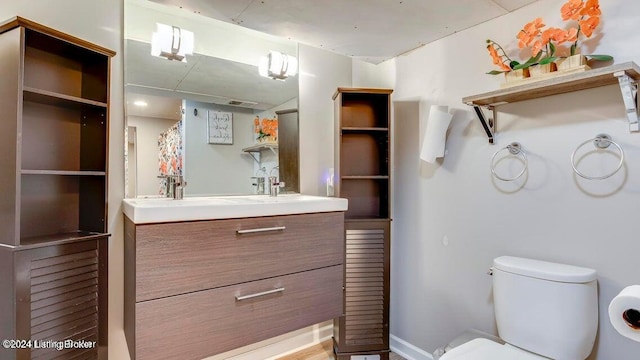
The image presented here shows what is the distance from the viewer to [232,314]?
56.2 inches

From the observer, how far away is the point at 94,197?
58.6 inches

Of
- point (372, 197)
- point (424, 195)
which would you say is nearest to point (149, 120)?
point (372, 197)

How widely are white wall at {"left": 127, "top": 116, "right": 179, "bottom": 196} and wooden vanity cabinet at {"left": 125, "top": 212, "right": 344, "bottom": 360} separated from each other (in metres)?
0.30

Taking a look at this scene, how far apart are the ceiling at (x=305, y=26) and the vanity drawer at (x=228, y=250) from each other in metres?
0.78

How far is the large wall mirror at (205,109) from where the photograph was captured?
1689 mm

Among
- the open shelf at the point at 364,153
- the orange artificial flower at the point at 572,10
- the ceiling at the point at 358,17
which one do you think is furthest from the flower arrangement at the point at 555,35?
the open shelf at the point at 364,153

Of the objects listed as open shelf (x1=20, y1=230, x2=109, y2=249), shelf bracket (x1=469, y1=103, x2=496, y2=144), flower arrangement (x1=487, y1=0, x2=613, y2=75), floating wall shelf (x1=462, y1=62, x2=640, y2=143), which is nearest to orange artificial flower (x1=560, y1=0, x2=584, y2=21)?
flower arrangement (x1=487, y1=0, x2=613, y2=75)

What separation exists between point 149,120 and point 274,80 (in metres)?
0.81

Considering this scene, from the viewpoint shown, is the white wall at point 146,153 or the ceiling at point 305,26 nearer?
the ceiling at point 305,26

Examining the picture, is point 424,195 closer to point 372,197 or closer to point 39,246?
point 372,197

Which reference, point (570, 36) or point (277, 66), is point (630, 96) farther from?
point (277, 66)

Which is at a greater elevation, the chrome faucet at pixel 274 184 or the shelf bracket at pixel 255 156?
the shelf bracket at pixel 255 156

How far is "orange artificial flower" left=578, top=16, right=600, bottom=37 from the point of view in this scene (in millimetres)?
1262

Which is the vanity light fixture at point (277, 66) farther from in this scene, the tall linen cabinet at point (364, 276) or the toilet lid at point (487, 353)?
the toilet lid at point (487, 353)
